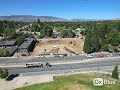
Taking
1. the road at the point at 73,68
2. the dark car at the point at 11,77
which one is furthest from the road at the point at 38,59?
the dark car at the point at 11,77

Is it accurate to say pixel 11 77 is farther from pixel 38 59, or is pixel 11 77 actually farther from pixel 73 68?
pixel 38 59

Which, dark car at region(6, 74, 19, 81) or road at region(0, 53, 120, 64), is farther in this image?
road at region(0, 53, 120, 64)

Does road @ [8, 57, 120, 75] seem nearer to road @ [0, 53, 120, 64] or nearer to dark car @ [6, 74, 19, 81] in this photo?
dark car @ [6, 74, 19, 81]

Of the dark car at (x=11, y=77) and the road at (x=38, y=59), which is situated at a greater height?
the road at (x=38, y=59)

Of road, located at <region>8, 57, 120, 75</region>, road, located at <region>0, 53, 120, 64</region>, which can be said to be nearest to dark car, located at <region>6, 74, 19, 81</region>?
road, located at <region>8, 57, 120, 75</region>

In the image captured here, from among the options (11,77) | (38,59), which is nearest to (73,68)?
(38,59)

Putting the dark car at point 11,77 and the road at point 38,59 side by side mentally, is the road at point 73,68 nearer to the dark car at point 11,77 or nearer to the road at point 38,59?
the dark car at point 11,77

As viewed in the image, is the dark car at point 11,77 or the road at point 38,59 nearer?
the dark car at point 11,77

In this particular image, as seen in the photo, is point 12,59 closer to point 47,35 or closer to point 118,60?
point 118,60

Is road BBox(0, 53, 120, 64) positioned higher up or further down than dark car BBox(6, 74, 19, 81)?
higher up

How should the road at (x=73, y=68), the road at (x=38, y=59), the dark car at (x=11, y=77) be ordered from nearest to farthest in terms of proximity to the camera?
1. the dark car at (x=11, y=77)
2. the road at (x=73, y=68)
3. the road at (x=38, y=59)

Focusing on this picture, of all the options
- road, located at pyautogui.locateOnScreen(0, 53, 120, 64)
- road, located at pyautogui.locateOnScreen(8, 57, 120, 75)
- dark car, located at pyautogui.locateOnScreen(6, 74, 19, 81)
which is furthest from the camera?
road, located at pyautogui.locateOnScreen(0, 53, 120, 64)
